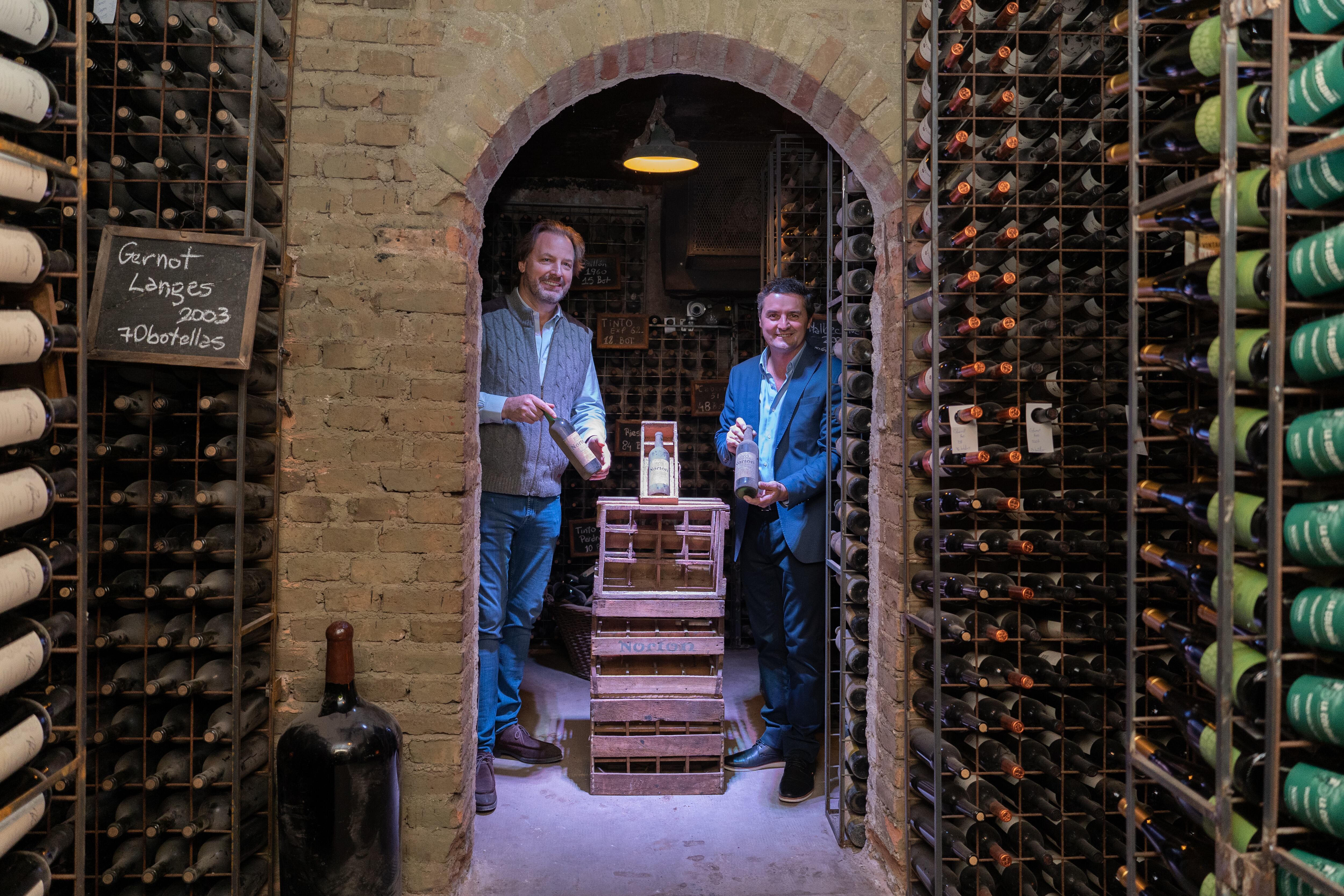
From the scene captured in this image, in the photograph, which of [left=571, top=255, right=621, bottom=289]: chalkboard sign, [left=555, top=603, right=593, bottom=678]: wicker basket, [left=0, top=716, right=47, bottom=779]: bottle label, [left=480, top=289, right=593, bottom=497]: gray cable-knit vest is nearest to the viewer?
[left=0, top=716, right=47, bottom=779]: bottle label

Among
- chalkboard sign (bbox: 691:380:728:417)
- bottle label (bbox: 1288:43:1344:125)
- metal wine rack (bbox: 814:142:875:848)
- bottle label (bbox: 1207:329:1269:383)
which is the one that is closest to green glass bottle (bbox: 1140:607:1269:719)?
bottle label (bbox: 1207:329:1269:383)

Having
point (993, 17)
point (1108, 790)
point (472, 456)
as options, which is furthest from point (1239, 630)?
point (472, 456)

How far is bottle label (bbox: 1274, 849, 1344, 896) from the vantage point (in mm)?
1280

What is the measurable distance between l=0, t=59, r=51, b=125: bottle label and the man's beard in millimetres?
2083

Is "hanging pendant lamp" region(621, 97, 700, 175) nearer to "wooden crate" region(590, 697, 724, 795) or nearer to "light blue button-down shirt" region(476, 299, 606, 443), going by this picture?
"light blue button-down shirt" region(476, 299, 606, 443)

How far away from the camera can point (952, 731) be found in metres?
2.62

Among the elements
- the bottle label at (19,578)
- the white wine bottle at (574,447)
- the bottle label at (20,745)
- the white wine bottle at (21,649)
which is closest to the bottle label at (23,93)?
the bottle label at (19,578)

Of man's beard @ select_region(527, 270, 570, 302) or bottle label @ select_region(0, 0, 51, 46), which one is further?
man's beard @ select_region(527, 270, 570, 302)

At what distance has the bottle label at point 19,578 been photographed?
1.64 metres

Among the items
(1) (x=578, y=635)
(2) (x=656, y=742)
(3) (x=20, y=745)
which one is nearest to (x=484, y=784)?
(2) (x=656, y=742)

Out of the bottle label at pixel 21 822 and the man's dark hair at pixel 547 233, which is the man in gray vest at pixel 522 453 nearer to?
the man's dark hair at pixel 547 233

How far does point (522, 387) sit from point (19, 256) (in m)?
2.14

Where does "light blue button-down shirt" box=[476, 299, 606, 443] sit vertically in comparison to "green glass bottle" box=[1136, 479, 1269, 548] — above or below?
above

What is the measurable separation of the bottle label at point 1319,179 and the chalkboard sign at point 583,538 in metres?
4.72
